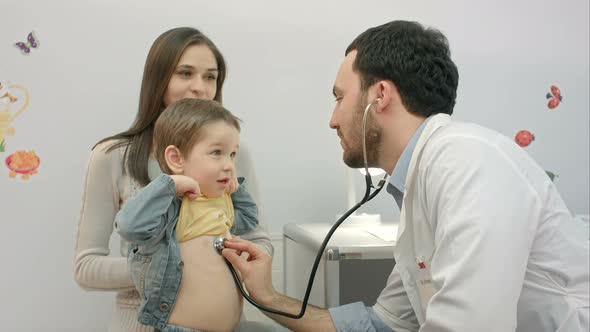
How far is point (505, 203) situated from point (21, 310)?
162cm

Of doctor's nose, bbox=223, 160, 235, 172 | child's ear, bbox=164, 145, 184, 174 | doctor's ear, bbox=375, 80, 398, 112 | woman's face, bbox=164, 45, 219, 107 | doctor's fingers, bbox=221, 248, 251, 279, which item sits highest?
woman's face, bbox=164, 45, 219, 107

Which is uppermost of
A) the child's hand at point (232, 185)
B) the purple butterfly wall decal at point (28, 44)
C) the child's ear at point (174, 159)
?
the purple butterfly wall decal at point (28, 44)

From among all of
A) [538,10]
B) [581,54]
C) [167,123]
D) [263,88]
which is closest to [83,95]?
[263,88]

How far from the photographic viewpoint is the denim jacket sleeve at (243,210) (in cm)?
132

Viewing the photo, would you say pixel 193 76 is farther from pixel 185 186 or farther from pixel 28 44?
pixel 28 44

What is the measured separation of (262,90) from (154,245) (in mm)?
1078

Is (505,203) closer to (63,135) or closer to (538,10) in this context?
(63,135)

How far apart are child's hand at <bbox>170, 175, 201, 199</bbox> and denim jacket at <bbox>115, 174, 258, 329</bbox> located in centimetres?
1

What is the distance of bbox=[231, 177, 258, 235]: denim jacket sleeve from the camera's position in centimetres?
132

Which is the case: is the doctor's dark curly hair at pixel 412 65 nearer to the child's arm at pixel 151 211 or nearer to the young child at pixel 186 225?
the young child at pixel 186 225

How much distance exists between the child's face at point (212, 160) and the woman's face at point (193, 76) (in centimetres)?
32

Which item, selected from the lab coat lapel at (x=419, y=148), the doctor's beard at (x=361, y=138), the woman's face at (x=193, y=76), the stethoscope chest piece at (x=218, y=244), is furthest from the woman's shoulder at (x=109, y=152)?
the lab coat lapel at (x=419, y=148)

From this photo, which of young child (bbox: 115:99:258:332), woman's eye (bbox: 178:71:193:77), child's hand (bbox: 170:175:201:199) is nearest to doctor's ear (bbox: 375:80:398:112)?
young child (bbox: 115:99:258:332)

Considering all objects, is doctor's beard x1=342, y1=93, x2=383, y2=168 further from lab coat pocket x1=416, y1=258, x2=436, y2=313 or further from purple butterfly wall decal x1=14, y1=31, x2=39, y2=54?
A: purple butterfly wall decal x1=14, y1=31, x2=39, y2=54
